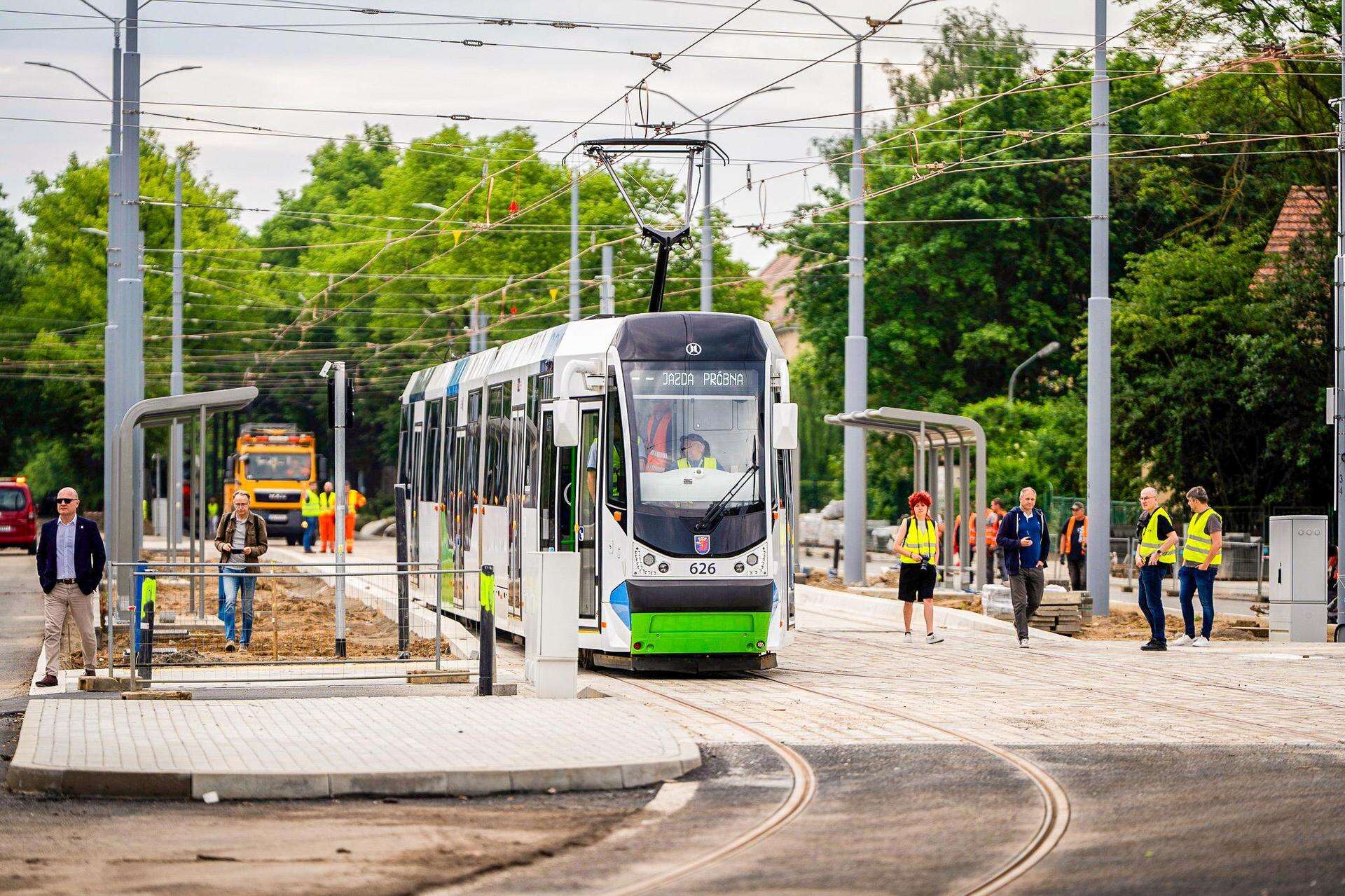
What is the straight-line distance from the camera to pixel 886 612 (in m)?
26.1

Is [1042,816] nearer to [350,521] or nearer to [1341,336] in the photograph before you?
[1341,336]

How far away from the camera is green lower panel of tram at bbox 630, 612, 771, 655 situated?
16641mm

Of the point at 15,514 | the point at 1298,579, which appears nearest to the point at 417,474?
the point at 1298,579

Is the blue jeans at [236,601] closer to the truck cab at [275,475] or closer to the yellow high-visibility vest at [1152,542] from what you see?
the yellow high-visibility vest at [1152,542]

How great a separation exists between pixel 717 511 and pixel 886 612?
32.3 ft

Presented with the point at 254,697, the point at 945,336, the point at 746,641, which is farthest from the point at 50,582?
the point at 945,336

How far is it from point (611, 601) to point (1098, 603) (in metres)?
11.2

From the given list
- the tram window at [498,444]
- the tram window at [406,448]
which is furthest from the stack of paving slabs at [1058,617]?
the tram window at [406,448]

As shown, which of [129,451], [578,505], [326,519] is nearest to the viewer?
[578,505]

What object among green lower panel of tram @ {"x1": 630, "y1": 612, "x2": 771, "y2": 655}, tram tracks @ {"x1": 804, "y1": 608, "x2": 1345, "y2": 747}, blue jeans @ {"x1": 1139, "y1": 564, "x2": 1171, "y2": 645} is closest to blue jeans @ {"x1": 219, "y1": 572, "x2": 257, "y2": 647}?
green lower panel of tram @ {"x1": 630, "y1": 612, "x2": 771, "y2": 655}

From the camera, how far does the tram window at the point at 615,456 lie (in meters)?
16.8

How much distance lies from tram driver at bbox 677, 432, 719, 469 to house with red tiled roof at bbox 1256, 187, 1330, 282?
76.7 feet

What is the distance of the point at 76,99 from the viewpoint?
2752cm

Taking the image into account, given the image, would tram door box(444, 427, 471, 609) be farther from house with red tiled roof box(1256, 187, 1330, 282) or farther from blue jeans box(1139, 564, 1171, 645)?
house with red tiled roof box(1256, 187, 1330, 282)
